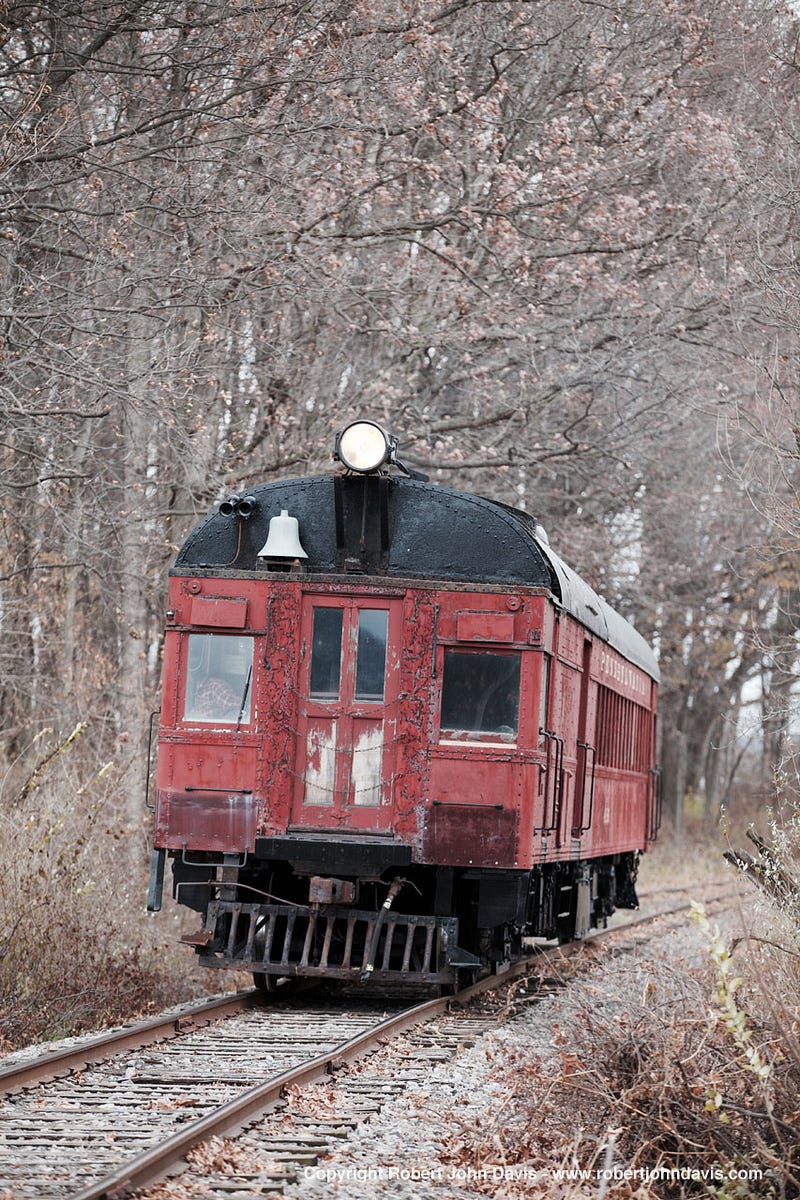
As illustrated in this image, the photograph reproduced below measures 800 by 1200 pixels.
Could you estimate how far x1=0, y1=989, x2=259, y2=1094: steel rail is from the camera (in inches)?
302

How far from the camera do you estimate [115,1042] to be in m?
8.74

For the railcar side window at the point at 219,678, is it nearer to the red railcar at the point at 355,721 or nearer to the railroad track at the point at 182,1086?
the red railcar at the point at 355,721

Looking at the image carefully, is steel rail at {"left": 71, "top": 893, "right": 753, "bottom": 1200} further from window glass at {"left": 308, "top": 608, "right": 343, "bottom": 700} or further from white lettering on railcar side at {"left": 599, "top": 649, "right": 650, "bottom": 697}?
white lettering on railcar side at {"left": 599, "top": 649, "right": 650, "bottom": 697}

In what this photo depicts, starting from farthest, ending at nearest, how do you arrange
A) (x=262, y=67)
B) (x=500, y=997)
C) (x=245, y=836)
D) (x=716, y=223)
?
(x=716, y=223) → (x=262, y=67) → (x=500, y=997) → (x=245, y=836)

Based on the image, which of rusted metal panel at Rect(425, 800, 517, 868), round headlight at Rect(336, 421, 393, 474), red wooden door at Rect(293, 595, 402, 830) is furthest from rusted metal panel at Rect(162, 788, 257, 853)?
round headlight at Rect(336, 421, 393, 474)

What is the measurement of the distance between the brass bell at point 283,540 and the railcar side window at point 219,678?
2.05 ft

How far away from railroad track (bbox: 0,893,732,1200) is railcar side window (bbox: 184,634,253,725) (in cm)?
197

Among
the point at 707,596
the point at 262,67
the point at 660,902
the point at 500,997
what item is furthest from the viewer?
the point at 707,596

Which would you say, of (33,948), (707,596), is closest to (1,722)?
(33,948)

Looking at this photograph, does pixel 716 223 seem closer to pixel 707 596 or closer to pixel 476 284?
pixel 476 284

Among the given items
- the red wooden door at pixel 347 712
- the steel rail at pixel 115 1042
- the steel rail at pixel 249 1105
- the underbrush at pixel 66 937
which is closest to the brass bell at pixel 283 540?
the red wooden door at pixel 347 712

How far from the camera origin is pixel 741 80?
1994 cm

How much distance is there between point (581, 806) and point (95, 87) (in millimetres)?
7633

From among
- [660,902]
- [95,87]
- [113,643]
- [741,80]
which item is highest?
[741,80]
